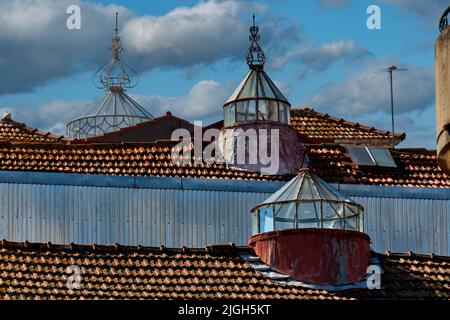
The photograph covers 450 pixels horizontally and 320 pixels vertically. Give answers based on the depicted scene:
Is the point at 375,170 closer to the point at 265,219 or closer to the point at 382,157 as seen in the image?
the point at 382,157

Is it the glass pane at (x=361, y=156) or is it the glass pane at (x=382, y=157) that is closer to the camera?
the glass pane at (x=361, y=156)

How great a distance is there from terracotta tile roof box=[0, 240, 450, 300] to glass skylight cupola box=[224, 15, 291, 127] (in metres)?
8.87

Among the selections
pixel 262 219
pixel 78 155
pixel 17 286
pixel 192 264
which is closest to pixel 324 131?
pixel 78 155

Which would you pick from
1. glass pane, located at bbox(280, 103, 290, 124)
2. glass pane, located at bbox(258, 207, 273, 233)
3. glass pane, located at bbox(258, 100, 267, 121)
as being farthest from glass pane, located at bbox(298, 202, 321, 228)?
glass pane, located at bbox(280, 103, 290, 124)

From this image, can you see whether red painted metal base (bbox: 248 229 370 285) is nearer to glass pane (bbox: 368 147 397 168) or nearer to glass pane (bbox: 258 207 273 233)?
glass pane (bbox: 258 207 273 233)

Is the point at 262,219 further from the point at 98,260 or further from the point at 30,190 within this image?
the point at 30,190

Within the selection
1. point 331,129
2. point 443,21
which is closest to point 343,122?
point 331,129

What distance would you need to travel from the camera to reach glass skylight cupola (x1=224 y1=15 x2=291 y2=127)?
1737 inches

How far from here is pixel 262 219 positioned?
1471 inches

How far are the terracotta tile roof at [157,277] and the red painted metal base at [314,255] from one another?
1.96ft

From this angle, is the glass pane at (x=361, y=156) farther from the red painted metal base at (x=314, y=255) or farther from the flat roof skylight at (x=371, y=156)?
the red painted metal base at (x=314, y=255)

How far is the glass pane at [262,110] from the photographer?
145 ft

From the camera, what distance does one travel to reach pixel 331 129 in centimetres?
5297

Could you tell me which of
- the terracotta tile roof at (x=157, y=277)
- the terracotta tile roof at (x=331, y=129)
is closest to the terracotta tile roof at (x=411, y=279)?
the terracotta tile roof at (x=157, y=277)
